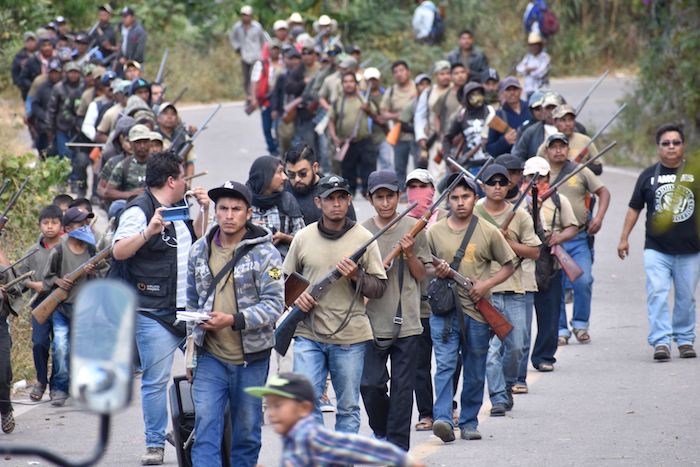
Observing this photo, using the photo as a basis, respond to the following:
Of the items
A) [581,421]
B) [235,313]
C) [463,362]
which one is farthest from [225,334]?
[581,421]

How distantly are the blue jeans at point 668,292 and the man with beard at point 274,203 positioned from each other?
12.4 feet

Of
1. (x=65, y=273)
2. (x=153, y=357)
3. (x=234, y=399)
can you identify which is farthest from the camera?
(x=65, y=273)

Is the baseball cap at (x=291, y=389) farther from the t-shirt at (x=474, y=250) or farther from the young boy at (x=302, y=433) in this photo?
the t-shirt at (x=474, y=250)

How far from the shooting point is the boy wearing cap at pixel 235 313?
7625 millimetres

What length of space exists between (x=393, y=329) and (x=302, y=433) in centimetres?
324

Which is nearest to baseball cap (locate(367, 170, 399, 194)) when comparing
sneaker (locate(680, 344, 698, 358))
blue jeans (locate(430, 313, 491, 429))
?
blue jeans (locate(430, 313, 491, 429))

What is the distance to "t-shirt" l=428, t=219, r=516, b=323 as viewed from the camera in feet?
30.7

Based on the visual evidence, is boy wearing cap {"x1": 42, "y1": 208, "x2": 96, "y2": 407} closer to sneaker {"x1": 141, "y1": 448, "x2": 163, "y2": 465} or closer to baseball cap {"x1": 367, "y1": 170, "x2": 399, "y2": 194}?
sneaker {"x1": 141, "y1": 448, "x2": 163, "y2": 465}

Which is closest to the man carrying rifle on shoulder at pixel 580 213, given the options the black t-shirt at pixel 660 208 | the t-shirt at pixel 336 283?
the black t-shirt at pixel 660 208

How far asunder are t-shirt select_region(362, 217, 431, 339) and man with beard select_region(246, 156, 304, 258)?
0.89 m

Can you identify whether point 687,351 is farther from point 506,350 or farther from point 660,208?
point 506,350

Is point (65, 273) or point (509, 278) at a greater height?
point (509, 278)

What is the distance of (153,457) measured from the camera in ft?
29.0

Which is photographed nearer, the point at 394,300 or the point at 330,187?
the point at 330,187
